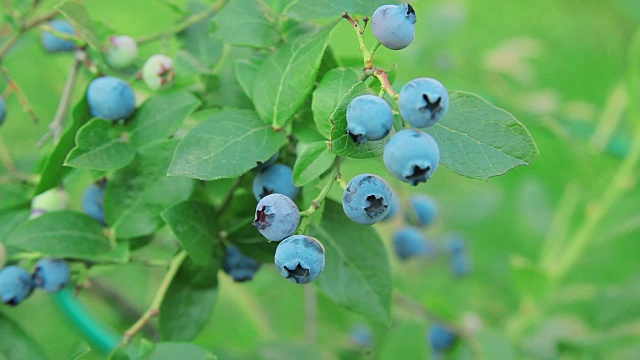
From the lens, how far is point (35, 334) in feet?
6.83

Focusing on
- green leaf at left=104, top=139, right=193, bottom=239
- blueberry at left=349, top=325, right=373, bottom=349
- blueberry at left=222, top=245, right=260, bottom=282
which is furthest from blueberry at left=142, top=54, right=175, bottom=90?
blueberry at left=349, top=325, right=373, bottom=349

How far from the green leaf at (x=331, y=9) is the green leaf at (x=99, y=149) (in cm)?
26

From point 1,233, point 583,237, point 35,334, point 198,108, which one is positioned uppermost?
point 583,237

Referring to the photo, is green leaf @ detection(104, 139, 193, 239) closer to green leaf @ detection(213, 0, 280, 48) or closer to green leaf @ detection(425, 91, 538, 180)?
green leaf @ detection(213, 0, 280, 48)

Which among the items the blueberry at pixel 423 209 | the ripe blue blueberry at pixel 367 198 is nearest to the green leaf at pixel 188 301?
the ripe blue blueberry at pixel 367 198

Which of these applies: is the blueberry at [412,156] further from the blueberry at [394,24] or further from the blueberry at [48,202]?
the blueberry at [48,202]

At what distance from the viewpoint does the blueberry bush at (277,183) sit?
67 cm

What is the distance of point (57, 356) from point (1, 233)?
45.5 inches

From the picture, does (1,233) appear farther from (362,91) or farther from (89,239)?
(362,91)

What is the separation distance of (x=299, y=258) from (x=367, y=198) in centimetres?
8

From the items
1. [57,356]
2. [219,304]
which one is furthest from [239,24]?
[57,356]

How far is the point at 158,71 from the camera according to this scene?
0.92 meters

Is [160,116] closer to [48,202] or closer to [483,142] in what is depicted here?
[48,202]

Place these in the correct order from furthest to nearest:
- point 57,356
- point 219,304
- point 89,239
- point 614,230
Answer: point 57,356 < point 219,304 < point 614,230 < point 89,239
